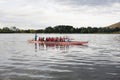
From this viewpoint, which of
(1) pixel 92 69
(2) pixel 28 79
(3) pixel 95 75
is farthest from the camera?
(1) pixel 92 69

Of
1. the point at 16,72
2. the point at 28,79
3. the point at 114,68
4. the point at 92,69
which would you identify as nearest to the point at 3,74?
the point at 16,72

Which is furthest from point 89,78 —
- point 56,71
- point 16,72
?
point 16,72

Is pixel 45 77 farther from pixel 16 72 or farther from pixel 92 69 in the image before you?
pixel 92 69

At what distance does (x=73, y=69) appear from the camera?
2870 centimetres

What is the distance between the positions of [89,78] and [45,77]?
153 inches

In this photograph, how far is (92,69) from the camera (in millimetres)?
28547

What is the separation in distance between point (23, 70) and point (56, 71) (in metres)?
3.48

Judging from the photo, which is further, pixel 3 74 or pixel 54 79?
pixel 3 74

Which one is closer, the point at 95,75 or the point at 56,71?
the point at 95,75

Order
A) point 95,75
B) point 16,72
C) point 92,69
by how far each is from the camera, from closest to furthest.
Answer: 1. point 95,75
2. point 16,72
3. point 92,69

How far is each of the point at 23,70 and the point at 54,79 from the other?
5719mm

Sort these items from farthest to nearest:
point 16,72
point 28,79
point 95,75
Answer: point 16,72
point 95,75
point 28,79

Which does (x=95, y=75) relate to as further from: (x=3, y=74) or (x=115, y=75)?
(x=3, y=74)

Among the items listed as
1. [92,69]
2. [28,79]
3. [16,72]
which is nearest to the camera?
[28,79]
